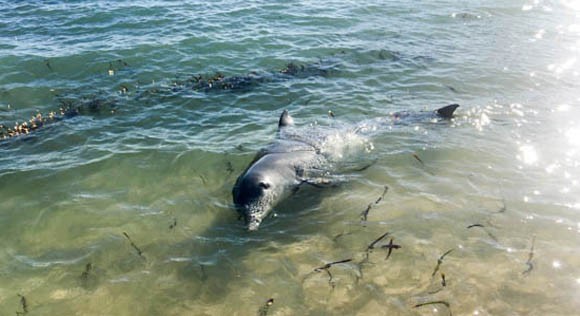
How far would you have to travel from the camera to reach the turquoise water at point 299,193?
614 cm

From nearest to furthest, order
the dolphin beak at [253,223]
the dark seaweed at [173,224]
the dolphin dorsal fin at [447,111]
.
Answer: the dolphin beak at [253,223]
the dark seaweed at [173,224]
the dolphin dorsal fin at [447,111]

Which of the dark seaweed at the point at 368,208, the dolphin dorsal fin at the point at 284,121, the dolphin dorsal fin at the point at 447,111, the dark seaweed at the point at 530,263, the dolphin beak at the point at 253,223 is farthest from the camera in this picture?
the dolphin dorsal fin at the point at 447,111

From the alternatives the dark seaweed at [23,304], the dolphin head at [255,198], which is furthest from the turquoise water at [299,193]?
the dolphin head at [255,198]

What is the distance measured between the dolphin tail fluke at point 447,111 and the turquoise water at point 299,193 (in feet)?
1.35

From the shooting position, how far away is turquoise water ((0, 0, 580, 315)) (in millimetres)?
6137

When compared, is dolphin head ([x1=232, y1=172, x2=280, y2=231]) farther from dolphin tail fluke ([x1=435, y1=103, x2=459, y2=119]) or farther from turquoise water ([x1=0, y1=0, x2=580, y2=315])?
dolphin tail fluke ([x1=435, y1=103, x2=459, y2=119])

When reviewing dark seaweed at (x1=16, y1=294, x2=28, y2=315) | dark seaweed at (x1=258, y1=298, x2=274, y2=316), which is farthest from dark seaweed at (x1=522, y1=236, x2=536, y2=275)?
dark seaweed at (x1=16, y1=294, x2=28, y2=315)

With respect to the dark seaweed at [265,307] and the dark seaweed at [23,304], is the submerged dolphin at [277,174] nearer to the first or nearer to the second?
the dark seaweed at [265,307]

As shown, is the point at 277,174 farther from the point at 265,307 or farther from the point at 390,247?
the point at 265,307

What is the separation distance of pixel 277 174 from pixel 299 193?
0.62 m

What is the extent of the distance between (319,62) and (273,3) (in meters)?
7.58

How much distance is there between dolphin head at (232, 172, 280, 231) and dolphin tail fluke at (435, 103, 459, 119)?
17.9ft

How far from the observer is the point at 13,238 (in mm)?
7324

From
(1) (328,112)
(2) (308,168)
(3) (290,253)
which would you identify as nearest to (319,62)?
(1) (328,112)
